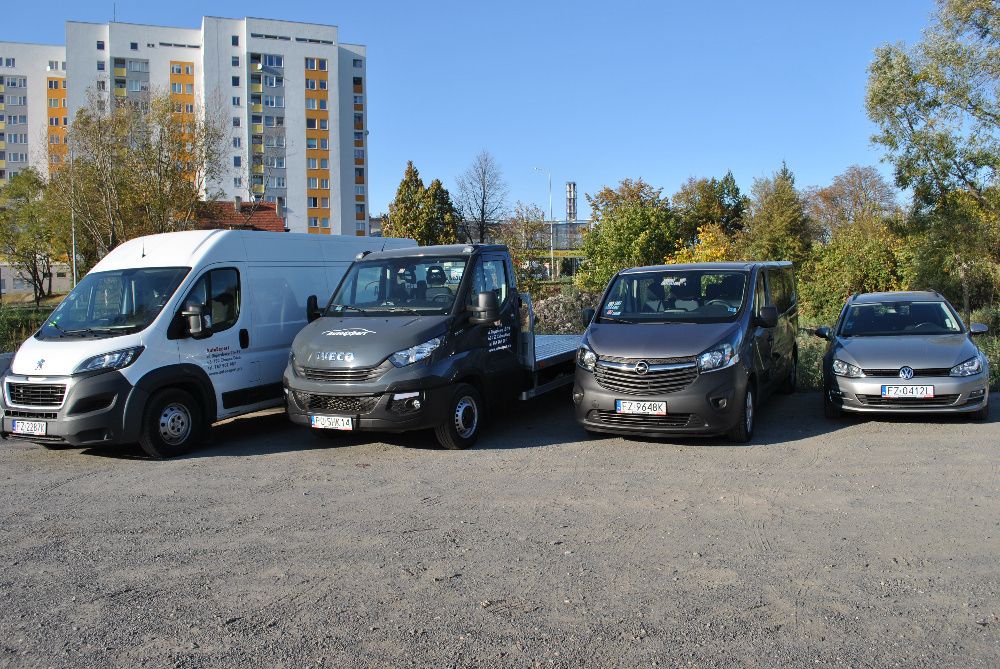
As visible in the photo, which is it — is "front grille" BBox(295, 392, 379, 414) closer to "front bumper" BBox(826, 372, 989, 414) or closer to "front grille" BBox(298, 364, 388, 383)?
"front grille" BBox(298, 364, 388, 383)

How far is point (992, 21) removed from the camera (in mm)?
18422

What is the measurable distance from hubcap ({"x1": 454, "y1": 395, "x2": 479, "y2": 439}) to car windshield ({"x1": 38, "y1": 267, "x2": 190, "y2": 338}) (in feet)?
10.9

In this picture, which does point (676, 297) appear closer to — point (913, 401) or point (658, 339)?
point (658, 339)

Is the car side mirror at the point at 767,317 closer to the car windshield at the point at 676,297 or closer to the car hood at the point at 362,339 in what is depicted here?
the car windshield at the point at 676,297

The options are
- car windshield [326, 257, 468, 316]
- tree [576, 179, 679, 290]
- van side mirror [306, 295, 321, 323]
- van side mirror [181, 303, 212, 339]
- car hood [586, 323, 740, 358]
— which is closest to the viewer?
car hood [586, 323, 740, 358]

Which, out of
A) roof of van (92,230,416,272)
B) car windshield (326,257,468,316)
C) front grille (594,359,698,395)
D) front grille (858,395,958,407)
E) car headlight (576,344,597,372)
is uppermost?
roof of van (92,230,416,272)

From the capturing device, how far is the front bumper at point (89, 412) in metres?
7.87

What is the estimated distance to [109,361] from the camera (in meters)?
8.03

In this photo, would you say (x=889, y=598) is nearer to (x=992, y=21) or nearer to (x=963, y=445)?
(x=963, y=445)

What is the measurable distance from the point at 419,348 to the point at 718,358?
3012 millimetres

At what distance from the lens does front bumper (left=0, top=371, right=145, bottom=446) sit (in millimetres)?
7871

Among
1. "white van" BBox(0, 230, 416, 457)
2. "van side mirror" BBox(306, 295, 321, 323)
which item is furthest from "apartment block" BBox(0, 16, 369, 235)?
"van side mirror" BBox(306, 295, 321, 323)

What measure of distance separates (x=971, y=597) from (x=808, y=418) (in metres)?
5.83

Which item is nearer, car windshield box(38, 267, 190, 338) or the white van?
the white van
